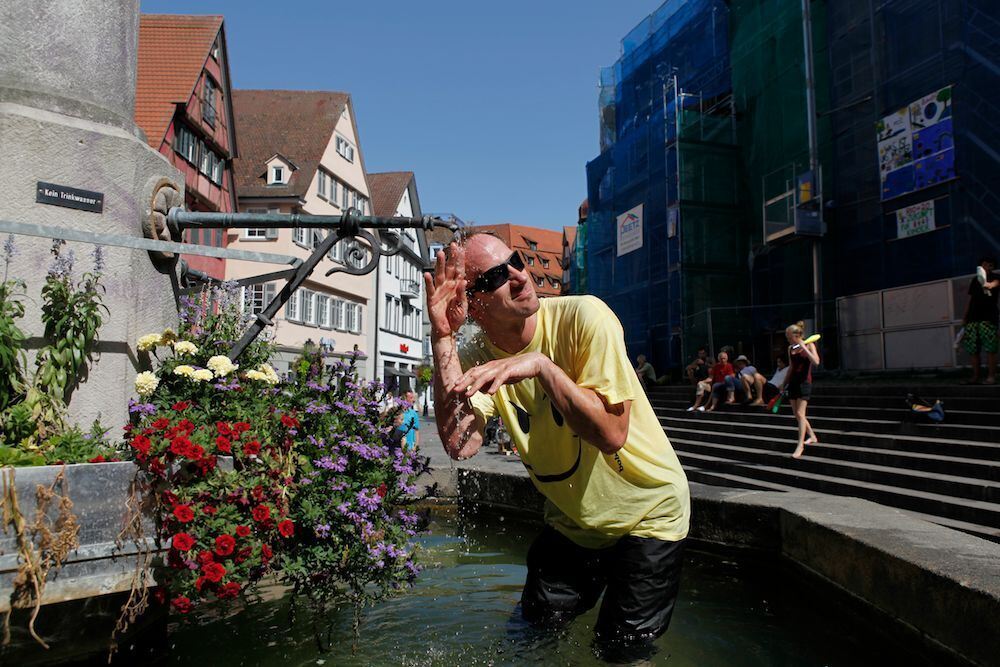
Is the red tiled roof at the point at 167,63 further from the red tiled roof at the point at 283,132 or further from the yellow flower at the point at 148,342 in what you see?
the yellow flower at the point at 148,342

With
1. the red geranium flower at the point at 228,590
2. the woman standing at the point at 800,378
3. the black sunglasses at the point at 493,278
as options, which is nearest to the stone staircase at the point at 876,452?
the woman standing at the point at 800,378

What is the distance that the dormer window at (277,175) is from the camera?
33.7 m

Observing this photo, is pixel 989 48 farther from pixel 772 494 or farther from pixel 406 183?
pixel 406 183

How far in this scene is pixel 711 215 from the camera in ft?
80.0

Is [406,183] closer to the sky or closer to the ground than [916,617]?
closer to the sky

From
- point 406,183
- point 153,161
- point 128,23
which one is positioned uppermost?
point 406,183

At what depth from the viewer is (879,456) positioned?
327 inches

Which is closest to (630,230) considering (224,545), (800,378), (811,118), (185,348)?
(811,118)

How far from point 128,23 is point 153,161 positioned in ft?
2.59

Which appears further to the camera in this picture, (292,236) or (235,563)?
(292,236)

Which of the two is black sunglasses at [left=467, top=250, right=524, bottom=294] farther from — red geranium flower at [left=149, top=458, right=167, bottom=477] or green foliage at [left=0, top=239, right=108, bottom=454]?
green foliage at [left=0, top=239, right=108, bottom=454]

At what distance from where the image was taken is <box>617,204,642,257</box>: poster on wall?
28.0m

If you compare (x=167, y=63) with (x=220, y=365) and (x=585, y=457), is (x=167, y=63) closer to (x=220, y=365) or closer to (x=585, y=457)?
(x=220, y=365)

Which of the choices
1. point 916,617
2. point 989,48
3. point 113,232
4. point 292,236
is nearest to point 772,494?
point 916,617
